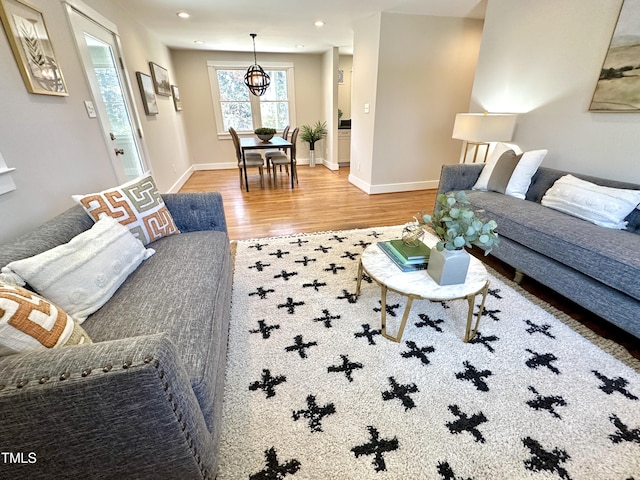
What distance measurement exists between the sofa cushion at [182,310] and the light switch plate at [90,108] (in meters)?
1.52

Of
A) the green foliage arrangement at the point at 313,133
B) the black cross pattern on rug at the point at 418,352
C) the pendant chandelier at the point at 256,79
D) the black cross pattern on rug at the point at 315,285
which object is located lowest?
the black cross pattern on rug at the point at 418,352

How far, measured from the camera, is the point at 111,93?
2.68 metres

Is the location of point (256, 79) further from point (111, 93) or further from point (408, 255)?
point (408, 255)

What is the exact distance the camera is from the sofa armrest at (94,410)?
57 centimetres

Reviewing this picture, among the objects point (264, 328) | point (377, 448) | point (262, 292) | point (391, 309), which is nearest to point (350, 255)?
point (391, 309)

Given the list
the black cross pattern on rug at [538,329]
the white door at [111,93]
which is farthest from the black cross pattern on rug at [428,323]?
the white door at [111,93]

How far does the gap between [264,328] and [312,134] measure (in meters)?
5.45

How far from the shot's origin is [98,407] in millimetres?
603

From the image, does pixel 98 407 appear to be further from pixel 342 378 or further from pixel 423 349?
pixel 423 349

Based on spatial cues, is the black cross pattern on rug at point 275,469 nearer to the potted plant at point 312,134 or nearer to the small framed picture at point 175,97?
the small framed picture at point 175,97

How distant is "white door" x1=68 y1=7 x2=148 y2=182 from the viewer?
86.8 inches

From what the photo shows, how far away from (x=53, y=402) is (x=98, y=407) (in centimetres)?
8

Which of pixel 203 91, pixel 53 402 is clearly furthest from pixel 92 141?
pixel 203 91

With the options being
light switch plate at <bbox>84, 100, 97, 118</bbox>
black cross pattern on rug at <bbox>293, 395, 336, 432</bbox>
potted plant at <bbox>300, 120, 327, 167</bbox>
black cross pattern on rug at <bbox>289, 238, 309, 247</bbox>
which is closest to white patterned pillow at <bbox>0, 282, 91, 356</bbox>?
black cross pattern on rug at <bbox>293, 395, 336, 432</bbox>
